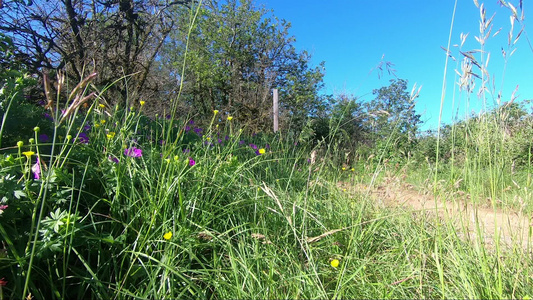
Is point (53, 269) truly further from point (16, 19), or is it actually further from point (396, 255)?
point (16, 19)

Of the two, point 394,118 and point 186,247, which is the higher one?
point 394,118

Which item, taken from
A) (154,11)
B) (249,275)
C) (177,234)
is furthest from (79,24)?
(249,275)

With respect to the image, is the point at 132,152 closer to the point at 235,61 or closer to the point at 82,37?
the point at 82,37

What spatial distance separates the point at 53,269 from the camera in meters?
0.89

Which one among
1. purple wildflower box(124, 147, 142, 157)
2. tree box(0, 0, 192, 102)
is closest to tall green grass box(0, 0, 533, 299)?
purple wildflower box(124, 147, 142, 157)

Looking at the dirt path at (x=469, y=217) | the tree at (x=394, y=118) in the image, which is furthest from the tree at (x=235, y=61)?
the dirt path at (x=469, y=217)

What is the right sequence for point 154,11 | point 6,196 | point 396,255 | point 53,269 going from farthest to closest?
point 154,11 → point 396,255 → point 53,269 → point 6,196

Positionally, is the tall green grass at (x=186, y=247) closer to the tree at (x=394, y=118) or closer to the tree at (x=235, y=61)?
the tree at (x=394, y=118)

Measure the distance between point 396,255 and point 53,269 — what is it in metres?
1.31

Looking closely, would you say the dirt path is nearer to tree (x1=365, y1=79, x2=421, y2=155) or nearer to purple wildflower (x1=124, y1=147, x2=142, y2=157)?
tree (x1=365, y1=79, x2=421, y2=155)

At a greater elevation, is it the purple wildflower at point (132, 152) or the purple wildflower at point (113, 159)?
the purple wildflower at point (132, 152)

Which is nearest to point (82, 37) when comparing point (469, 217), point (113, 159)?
point (113, 159)

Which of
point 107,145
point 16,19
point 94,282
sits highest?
point 16,19

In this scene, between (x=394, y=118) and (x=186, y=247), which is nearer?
(x=186, y=247)
